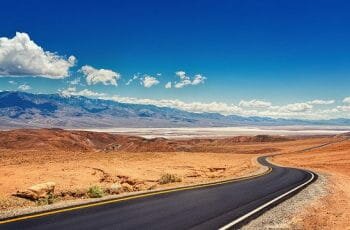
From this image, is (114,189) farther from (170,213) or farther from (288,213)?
(288,213)

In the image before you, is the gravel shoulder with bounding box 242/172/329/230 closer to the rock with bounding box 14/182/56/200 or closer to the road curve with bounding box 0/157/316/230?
the road curve with bounding box 0/157/316/230

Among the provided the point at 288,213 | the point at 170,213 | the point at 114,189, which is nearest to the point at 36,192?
the point at 114,189

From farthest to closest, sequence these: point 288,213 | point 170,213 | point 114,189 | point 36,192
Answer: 1. point 114,189
2. point 36,192
3. point 288,213
4. point 170,213

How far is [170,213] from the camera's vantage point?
15.8 meters

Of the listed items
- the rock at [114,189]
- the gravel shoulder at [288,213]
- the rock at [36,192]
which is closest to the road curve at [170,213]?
the gravel shoulder at [288,213]

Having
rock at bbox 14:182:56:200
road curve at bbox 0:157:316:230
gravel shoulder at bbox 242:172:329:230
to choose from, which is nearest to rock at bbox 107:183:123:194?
rock at bbox 14:182:56:200

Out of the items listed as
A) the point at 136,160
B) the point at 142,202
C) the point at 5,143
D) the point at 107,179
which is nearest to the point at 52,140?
the point at 5,143

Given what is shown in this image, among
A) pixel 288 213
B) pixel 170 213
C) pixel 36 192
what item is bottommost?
pixel 288 213

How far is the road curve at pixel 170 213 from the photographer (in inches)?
520

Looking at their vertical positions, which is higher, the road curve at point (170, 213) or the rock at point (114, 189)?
the road curve at point (170, 213)

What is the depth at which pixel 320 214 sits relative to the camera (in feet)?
59.3

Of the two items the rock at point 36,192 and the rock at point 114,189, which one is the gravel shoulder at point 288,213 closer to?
the rock at point 114,189

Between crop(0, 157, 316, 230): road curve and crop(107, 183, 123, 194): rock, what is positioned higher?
crop(0, 157, 316, 230): road curve

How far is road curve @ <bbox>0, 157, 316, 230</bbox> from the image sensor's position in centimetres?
1321
